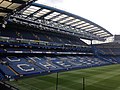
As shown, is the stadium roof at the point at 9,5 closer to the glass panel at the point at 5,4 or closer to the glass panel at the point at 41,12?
the glass panel at the point at 5,4

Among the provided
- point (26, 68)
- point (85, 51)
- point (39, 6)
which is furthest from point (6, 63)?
point (85, 51)

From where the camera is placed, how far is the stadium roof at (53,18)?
31534 mm

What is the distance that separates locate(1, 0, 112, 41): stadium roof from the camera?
31.5m

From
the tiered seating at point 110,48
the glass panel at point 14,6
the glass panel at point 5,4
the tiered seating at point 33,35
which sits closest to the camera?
the glass panel at point 5,4

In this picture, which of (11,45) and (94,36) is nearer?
(11,45)

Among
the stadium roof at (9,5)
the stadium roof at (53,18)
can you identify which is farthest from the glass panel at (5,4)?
the stadium roof at (53,18)

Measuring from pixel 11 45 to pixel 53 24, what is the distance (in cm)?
1362

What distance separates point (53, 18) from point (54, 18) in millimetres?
262

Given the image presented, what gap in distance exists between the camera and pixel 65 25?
44375 millimetres

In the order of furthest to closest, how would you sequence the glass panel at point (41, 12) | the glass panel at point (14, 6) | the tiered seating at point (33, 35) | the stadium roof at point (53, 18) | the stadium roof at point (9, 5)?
the tiered seating at point (33, 35), the glass panel at point (41, 12), the stadium roof at point (53, 18), the glass panel at point (14, 6), the stadium roof at point (9, 5)

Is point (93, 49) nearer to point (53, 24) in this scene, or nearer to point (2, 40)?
point (53, 24)

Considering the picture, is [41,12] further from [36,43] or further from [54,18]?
[36,43]

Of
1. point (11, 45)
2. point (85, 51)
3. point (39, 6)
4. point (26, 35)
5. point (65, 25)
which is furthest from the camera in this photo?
point (85, 51)

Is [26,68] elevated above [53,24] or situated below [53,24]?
below
